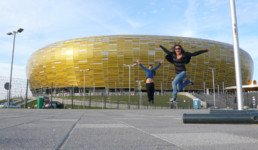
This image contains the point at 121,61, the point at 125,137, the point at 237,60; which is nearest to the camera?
the point at 125,137

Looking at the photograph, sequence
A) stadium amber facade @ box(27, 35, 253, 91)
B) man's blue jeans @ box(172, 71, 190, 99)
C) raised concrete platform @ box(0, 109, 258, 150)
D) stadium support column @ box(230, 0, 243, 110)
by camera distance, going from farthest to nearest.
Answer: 1. stadium amber facade @ box(27, 35, 253, 91)
2. man's blue jeans @ box(172, 71, 190, 99)
3. stadium support column @ box(230, 0, 243, 110)
4. raised concrete platform @ box(0, 109, 258, 150)

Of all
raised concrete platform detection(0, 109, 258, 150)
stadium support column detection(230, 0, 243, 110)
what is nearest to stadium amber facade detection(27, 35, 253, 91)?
stadium support column detection(230, 0, 243, 110)

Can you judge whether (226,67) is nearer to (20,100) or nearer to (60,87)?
(60,87)

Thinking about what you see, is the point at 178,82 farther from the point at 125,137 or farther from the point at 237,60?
the point at 125,137

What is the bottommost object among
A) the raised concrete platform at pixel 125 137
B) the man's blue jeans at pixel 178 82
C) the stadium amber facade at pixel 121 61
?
the raised concrete platform at pixel 125 137

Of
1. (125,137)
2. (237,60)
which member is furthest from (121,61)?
(125,137)

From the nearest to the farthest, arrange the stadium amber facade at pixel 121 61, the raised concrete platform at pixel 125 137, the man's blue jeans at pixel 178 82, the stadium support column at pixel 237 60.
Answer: the raised concrete platform at pixel 125 137
the stadium support column at pixel 237 60
the man's blue jeans at pixel 178 82
the stadium amber facade at pixel 121 61

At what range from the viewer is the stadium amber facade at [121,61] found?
62000 mm

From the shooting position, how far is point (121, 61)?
205ft

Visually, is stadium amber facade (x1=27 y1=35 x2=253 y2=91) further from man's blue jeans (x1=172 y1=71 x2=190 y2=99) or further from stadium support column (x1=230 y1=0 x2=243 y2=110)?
stadium support column (x1=230 y1=0 x2=243 y2=110)

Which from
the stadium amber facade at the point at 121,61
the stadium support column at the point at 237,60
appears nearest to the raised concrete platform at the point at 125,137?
the stadium support column at the point at 237,60

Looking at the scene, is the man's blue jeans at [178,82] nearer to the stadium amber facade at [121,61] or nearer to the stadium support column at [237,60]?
the stadium support column at [237,60]

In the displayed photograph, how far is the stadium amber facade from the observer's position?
6200 cm

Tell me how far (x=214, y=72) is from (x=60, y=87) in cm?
4910
